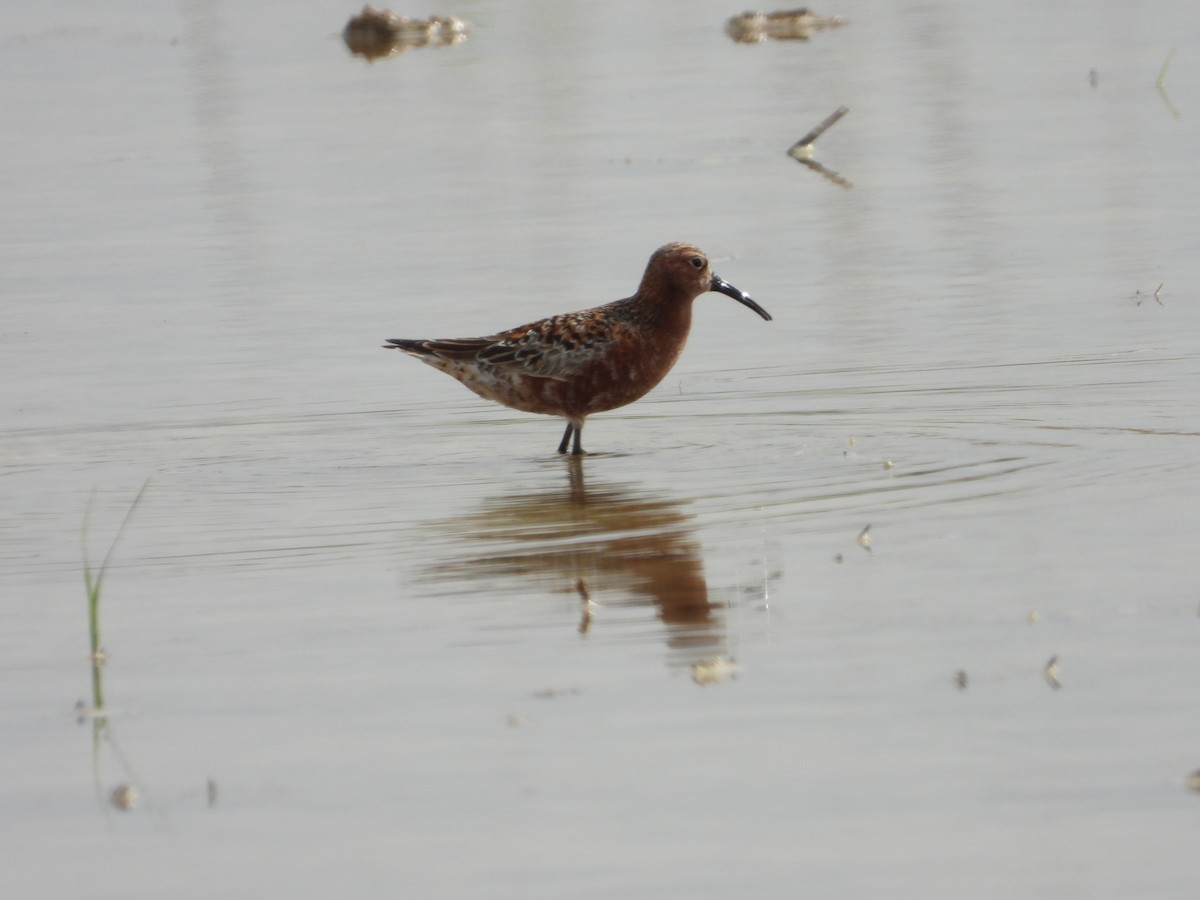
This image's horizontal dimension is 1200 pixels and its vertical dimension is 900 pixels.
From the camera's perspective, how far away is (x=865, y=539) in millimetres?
7258

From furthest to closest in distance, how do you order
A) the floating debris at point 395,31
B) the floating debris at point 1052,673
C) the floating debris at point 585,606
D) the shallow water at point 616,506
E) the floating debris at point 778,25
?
1. the floating debris at point 395,31
2. the floating debris at point 778,25
3. the floating debris at point 585,606
4. the floating debris at point 1052,673
5. the shallow water at point 616,506

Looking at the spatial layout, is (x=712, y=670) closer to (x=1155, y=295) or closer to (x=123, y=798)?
(x=123, y=798)

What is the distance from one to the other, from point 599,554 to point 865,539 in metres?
0.93

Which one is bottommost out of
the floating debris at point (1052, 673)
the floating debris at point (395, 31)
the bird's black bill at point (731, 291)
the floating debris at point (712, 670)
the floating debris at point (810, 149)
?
the floating debris at point (395, 31)

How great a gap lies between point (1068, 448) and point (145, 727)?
4.41 metres

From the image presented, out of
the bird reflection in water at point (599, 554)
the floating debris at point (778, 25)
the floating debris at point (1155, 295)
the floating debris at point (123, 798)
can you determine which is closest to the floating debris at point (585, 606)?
the bird reflection in water at point (599, 554)

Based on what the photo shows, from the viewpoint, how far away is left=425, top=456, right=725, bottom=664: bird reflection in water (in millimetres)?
6566

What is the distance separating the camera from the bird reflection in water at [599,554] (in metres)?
6.57

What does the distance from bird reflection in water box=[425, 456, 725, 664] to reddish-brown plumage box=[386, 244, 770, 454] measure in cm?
75

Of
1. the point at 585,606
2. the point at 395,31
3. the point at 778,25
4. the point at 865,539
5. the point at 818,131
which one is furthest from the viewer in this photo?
the point at 395,31

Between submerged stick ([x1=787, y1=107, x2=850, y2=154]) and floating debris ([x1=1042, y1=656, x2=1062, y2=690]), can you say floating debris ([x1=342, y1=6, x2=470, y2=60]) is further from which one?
floating debris ([x1=1042, y1=656, x2=1062, y2=690])

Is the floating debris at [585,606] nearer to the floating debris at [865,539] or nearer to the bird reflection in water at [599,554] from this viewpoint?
the bird reflection in water at [599,554]

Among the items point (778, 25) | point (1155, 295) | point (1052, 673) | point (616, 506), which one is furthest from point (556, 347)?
point (778, 25)

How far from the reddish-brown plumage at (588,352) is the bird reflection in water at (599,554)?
754 millimetres
